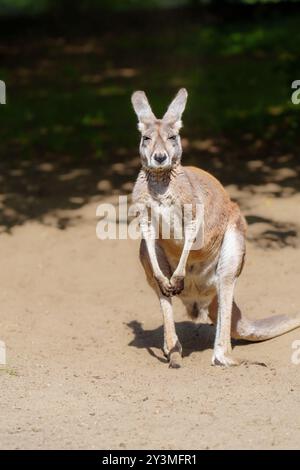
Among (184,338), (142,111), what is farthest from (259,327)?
(142,111)

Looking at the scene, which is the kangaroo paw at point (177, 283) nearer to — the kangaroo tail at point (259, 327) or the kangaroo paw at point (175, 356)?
the kangaroo paw at point (175, 356)

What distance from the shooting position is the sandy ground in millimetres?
4570

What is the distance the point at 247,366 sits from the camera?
225 inches

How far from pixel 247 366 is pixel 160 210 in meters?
1.06

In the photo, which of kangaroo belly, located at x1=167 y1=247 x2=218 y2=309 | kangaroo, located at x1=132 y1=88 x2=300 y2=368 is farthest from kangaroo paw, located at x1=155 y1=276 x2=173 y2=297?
kangaroo belly, located at x1=167 y1=247 x2=218 y2=309

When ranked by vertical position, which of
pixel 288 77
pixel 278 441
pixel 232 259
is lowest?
pixel 278 441

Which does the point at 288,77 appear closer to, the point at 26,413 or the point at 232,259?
the point at 232,259

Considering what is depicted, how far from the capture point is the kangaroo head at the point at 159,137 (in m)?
5.42

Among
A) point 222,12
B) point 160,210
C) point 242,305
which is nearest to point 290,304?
→ point 242,305

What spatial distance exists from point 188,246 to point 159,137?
2.18 ft

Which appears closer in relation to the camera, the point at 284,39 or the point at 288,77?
the point at 288,77

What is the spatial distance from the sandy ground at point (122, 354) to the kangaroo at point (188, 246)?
0.17 meters

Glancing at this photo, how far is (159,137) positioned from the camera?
545 cm

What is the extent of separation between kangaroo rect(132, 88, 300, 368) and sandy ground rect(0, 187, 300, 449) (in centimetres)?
17
